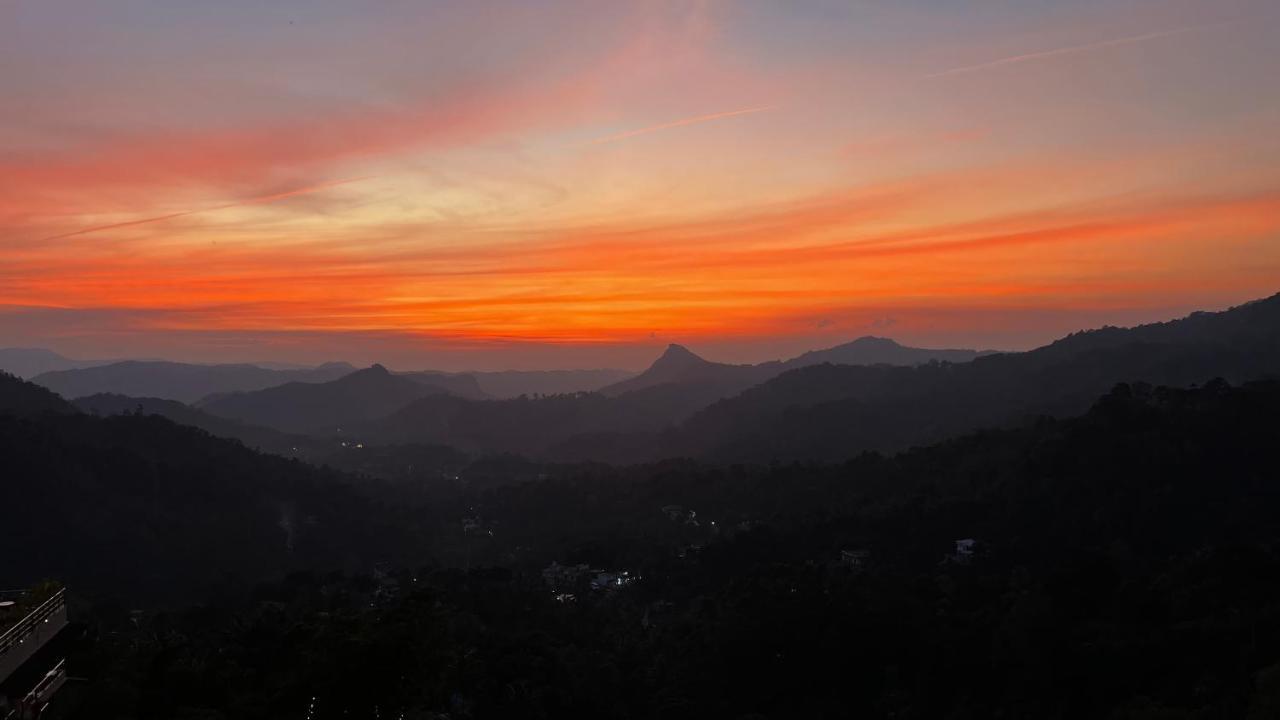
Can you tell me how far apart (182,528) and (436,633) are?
4436cm

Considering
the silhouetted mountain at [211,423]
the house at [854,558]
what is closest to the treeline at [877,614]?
the house at [854,558]

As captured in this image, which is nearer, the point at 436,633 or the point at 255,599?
the point at 436,633

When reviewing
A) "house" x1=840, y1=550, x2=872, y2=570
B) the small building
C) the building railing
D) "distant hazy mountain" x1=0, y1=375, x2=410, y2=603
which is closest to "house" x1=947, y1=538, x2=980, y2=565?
"house" x1=840, y1=550, x2=872, y2=570

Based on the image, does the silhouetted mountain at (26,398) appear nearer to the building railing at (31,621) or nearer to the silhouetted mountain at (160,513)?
the silhouetted mountain at (160,513)

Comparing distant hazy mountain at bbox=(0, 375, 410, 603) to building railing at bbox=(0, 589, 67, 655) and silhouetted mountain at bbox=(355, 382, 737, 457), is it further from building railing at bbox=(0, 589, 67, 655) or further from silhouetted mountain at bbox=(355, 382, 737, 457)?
silhouetted mountain at bbox=(355, 382, 737, 457)

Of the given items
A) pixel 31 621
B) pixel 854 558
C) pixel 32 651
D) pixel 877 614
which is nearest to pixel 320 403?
pixel 854 558

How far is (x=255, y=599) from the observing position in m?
37.0

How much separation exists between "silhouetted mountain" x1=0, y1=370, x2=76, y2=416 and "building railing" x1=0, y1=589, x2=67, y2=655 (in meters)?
60.3

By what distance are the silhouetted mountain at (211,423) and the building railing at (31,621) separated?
106 m

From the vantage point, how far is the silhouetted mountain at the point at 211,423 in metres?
112

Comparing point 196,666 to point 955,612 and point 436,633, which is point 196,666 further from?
point 955,612

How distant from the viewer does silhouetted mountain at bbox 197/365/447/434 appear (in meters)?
166

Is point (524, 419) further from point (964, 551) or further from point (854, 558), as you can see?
point (964, 551)

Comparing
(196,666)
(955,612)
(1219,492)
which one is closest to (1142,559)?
(1219,492)
